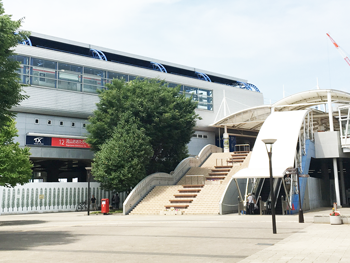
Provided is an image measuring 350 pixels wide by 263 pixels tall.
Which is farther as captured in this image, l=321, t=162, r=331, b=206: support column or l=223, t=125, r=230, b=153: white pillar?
l=223, t=125, r=230, b=153: white pillar

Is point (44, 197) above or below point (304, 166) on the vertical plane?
below

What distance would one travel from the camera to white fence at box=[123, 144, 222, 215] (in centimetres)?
2945

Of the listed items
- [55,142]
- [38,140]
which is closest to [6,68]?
[38,140]

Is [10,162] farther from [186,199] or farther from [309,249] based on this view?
[309,249]

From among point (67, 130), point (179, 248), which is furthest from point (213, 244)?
point (67, 130)

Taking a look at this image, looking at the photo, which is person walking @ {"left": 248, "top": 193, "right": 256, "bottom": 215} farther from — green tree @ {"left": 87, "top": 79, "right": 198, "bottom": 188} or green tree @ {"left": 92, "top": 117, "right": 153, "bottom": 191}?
green tree @ {"left": 87, "top": 79, "right": 198, "bottom": 188}

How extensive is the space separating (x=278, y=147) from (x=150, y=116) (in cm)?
1170

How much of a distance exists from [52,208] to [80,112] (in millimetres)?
10611

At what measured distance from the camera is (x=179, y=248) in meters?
11.0

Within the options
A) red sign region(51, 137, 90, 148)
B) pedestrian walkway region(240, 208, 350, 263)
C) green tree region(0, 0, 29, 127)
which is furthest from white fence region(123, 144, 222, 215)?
pedestrian walkway region(240, 208, 350, 263)

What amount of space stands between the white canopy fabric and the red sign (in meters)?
16.9

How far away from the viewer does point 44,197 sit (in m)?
31.6

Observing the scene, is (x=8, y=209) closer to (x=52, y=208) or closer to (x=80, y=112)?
(x=52, y=208)

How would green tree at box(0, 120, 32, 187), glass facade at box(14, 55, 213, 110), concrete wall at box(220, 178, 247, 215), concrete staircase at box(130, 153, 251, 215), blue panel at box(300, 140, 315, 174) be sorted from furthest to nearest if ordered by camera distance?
glass facade at box(14, 55, 213, 110)
blue panel at box(300, 140, 315, 174)
concrete staircase at box(130, 153, 251, 215)
concrete wall at box(220, 178, 247, 215)
green tree at box(0, 120, 32, 187)
